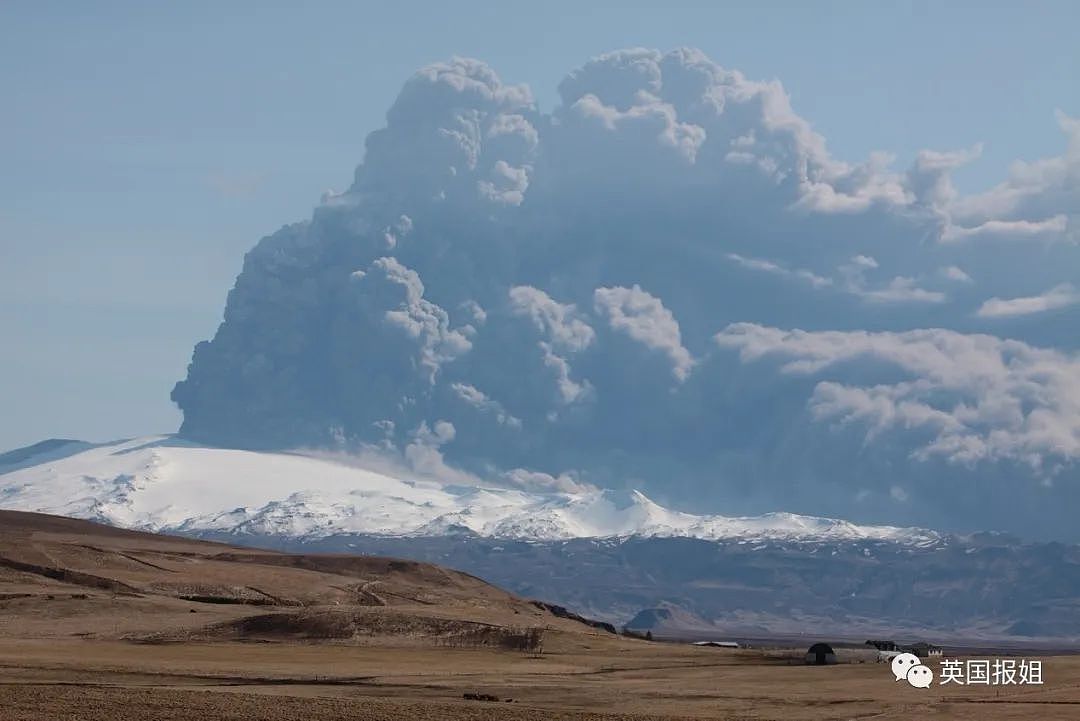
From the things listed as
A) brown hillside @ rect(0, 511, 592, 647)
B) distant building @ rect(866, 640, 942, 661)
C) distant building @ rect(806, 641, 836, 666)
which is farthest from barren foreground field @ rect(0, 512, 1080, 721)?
distant building @ rect(866, 640, 942, 661)

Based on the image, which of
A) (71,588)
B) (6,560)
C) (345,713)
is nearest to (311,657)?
(345,713)

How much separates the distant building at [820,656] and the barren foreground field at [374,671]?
101 inches

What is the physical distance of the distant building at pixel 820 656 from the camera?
117438 mm

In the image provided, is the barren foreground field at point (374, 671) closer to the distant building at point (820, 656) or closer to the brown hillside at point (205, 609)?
the brown hillside at point (205, 609)

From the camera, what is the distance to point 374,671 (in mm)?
110688

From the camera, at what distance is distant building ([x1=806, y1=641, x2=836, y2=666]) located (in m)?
117

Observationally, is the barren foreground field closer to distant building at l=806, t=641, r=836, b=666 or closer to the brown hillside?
the brown hillside

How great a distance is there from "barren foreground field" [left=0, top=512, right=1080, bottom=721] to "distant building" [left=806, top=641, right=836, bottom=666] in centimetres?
255

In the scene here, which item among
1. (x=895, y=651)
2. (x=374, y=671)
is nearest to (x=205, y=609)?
(x=374, y=671)

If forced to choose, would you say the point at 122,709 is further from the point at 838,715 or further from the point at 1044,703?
the point at 1044,703

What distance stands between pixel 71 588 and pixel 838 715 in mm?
105304

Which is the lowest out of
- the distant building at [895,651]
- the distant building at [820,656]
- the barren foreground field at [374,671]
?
the barren foreground field at [374,671]

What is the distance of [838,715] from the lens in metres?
85.4

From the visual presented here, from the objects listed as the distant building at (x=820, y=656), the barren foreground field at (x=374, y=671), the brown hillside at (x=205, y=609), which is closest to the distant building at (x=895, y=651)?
the distant building at (x=820, y=656)
